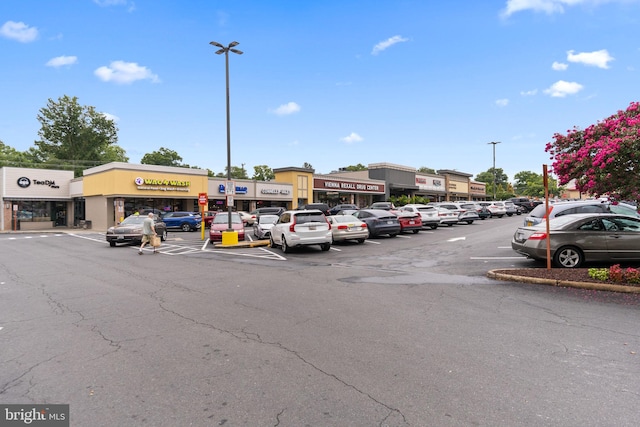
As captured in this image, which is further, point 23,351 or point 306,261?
point 306,261

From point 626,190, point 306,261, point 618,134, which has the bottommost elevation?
point 306,261

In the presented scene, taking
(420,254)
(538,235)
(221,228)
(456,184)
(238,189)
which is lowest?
(420,254)

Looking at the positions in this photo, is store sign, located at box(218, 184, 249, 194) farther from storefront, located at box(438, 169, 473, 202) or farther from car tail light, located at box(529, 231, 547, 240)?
storefront, located at box(438, 169, 473, 202)

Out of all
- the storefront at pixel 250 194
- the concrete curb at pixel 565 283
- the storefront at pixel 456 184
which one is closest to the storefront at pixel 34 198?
the storefront at pixel 250 194

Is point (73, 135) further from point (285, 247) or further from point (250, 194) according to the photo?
point (285, 247)

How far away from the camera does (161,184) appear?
110ft

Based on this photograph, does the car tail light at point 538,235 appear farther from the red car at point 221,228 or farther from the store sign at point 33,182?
the store sign at point 33,182

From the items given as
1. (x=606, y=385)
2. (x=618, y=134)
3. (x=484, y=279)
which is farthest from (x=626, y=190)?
(x=606, y=385)

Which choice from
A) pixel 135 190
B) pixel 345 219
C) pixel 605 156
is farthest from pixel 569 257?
pixel 135 190

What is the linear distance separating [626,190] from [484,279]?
128 inches

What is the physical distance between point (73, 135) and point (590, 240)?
235ft

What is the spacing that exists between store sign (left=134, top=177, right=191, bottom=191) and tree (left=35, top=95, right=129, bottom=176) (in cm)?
3345

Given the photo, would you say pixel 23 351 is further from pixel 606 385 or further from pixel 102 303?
pixel 606 385

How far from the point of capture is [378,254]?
44.7ft
